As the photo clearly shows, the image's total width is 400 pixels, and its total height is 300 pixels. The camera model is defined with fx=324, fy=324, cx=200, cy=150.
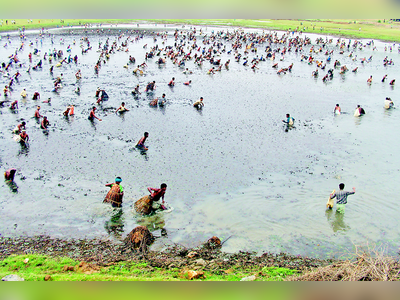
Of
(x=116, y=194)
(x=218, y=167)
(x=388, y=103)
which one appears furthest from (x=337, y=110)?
(x=116, y=194)

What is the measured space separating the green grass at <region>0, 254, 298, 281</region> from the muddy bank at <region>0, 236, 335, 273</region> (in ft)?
1.11

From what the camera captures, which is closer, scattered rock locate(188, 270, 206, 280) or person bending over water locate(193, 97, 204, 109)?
scattered rock locate(188, 270, 206, 280)

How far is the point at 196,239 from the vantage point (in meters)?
13.6

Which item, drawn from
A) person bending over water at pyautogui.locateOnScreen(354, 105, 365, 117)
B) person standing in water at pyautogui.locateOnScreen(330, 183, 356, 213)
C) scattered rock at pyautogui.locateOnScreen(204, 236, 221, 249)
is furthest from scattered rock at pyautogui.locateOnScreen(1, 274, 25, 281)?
person bending over water at pyautogui.locateOnScreen(354, 105, 365, 117)

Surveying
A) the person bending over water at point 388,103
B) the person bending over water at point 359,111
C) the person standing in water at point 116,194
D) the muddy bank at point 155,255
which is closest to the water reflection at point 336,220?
the muddy bank at point 155,255

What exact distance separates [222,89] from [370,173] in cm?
2183

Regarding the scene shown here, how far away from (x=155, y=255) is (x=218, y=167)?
8.76m

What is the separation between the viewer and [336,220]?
50.1 ft

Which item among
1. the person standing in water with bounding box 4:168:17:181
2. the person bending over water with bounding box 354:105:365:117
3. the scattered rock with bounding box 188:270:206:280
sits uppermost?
the person bending over water with bounding box 354:105:365:117

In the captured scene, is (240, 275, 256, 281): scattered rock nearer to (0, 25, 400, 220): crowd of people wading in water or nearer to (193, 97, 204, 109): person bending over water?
(0, 25, 400, 220): crowd of people wading in water

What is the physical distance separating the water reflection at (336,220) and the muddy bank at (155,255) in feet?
8.68

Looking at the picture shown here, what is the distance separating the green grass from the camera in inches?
400

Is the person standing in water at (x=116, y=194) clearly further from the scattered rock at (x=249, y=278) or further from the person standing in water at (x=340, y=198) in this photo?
the person standing in water at (x=340, y=198)

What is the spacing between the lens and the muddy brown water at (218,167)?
14391 millimetres
